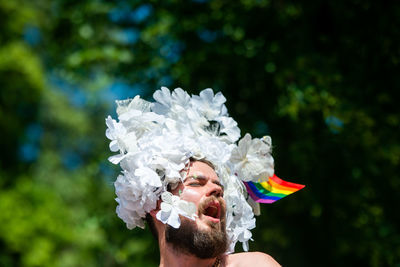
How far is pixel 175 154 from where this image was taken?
2.92 m

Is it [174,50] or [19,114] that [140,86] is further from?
[19,114]

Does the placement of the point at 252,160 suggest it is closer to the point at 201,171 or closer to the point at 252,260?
the point at 201,171

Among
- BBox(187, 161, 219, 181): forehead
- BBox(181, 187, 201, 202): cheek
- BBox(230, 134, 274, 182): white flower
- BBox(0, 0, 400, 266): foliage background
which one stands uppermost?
BBox(0, 0, 400, 266): foliage background

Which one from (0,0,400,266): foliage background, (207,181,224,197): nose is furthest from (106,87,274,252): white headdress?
(0,0,400,266): foliage background

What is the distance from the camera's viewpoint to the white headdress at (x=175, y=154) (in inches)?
114

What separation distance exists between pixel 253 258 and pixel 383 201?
279 cm

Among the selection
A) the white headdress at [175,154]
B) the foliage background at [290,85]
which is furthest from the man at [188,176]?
the foliage background at [290,85]

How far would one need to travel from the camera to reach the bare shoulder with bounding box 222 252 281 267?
9.11 feet

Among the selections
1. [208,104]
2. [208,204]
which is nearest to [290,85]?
[208,104]

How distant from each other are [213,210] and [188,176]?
231 mm

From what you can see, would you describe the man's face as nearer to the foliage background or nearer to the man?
the man

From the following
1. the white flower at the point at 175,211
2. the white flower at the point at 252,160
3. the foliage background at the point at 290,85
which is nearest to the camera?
the white flower at the point at 175,211

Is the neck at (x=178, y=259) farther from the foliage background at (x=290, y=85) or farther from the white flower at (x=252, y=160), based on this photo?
the foliage background at (x=290, y=85)

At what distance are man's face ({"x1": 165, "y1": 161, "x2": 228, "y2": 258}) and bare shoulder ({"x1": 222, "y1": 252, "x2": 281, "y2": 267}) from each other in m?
0.10
